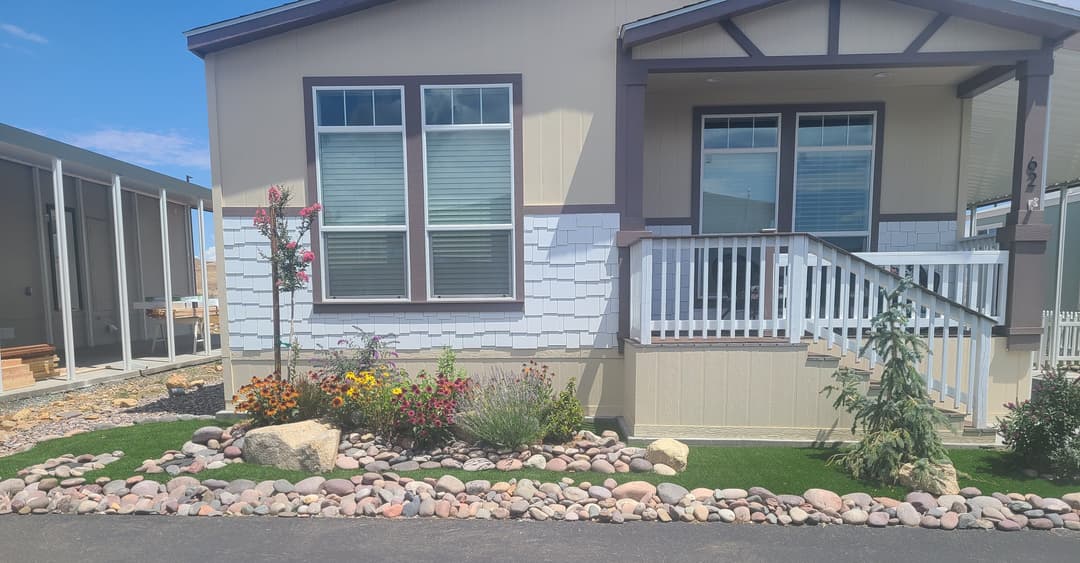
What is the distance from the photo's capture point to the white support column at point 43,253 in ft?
28.9

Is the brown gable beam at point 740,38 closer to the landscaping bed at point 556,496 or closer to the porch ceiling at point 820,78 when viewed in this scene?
the porch ceiling at point 820,78

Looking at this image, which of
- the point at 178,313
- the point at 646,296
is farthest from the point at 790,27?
the point at 178,313

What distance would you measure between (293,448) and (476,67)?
410cm

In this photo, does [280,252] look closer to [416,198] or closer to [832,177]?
[416,198]

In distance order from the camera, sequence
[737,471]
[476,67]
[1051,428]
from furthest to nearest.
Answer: [476,67], [737,471], [1051,428]

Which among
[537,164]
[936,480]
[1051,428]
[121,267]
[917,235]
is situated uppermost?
[537,164]

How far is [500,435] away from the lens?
428cm

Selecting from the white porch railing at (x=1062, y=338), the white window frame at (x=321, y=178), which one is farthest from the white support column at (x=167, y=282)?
the white porch railing at (x=1062, y=338)

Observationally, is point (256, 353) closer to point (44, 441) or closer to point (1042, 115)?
point (44, 441)

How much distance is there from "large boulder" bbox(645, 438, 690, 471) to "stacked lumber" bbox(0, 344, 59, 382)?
8073mm

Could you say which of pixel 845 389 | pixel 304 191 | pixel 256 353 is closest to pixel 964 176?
pixel 845 389

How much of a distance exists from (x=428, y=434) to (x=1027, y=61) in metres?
6.82

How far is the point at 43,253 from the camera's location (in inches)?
350

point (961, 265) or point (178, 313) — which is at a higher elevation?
point (961, 265)
